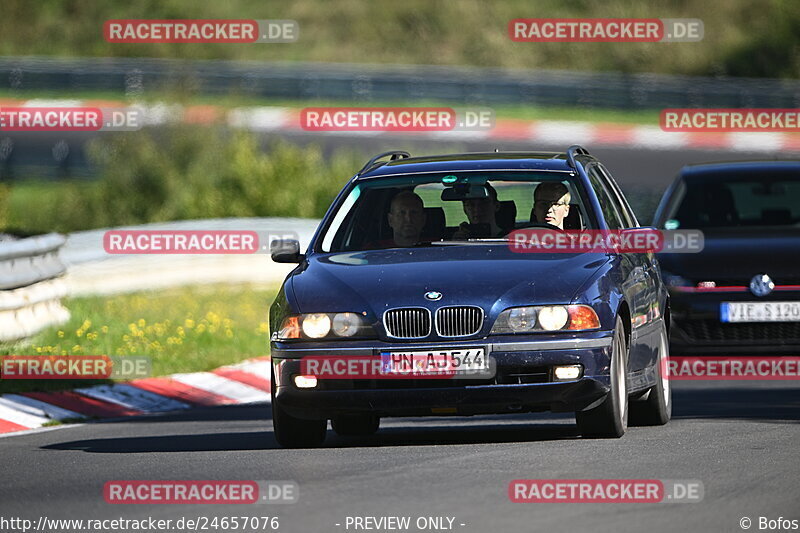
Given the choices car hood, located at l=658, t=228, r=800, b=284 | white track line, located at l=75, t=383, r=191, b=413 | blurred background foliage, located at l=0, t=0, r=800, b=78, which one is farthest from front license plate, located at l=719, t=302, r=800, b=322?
blurred background foliage, located at l=0, t=0, r=800, b=78

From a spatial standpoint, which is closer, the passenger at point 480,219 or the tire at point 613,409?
the tire at point 613,409

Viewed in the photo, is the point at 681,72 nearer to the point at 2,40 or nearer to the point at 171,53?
the point at 171,53

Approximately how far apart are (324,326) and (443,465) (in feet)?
4.17

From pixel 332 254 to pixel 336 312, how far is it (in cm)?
106

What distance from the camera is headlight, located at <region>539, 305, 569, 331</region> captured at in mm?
9695

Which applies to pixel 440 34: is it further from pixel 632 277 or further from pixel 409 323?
pixel 409 323

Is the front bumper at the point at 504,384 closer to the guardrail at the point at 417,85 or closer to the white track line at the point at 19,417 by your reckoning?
the white track line at the point at 19,417

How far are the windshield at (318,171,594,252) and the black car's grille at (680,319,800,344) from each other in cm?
410

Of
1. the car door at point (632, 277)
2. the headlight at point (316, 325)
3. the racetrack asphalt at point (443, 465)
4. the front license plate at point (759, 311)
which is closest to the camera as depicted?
the racetrack asphalt at point (443, 465)

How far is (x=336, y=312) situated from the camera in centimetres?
984

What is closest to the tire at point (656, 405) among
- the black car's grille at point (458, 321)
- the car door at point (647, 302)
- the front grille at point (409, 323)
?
the car door at point (647, 302)

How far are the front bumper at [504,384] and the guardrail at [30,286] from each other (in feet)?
18.6

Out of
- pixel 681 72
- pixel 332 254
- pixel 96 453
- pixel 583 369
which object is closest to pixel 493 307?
pixel 583 369

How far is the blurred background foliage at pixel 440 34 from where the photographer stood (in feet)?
160
